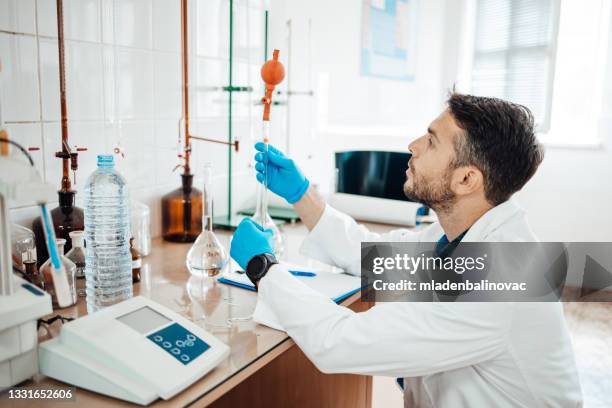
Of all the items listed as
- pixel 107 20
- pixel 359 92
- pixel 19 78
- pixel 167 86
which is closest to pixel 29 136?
pixel 19 78

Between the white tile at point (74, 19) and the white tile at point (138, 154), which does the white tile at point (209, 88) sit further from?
the white tile at point (74, 19)

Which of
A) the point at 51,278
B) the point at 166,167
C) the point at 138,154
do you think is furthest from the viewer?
the point at 166,167

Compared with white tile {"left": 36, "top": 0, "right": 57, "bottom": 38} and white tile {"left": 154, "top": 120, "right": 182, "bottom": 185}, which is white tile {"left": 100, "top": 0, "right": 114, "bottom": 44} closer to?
white tile {"left": 36, "top": 0, "right": 57, "bottom": 38}

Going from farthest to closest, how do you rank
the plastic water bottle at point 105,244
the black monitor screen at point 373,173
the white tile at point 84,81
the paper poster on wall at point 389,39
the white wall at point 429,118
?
the paper poster on wall at point 389,39 < the white wall at point 429,118 < the black monitor screen at point 373,173 < the white tile at point 84,81 < the plastic water bottle at point 105,244

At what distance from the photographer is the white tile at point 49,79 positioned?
4.19ft

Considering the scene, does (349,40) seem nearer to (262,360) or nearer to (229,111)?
(229,111)

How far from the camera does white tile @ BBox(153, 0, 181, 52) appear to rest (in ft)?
5.21

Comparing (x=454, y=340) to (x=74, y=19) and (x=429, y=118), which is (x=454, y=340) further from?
(x=429, y=118)

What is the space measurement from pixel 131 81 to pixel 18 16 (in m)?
0.37

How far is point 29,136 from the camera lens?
1271 millimetres

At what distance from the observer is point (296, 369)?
121cm

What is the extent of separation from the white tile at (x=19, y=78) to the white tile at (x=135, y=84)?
10.2 inches

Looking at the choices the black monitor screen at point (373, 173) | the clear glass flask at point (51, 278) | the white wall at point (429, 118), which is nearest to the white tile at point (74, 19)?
the clear glass flask at point (51, 278)

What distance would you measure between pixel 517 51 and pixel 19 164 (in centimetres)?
380
